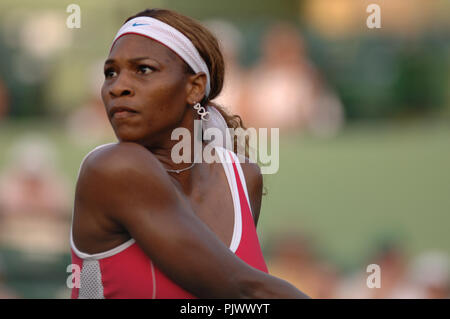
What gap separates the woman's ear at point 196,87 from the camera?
2299 mm

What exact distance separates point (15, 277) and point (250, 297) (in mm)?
4897

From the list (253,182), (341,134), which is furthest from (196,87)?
(341,134)

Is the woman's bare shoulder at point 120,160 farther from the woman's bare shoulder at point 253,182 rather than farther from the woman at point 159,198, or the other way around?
the woman's bare shoulder at point 253,182

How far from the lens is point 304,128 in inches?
283

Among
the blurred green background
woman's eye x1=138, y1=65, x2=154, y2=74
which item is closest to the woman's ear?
woman's eye x1=138, y1=65, x2=154, y2=74

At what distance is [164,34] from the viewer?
7.22 ft

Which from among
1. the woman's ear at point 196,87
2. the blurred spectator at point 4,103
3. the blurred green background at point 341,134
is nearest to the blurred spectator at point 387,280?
the blurred green background at point 341,134

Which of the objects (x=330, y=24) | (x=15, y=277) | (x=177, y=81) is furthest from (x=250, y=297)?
(x=330, y=24)

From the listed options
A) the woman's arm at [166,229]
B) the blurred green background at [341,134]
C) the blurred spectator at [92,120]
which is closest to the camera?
the woman's arm at [166,229]

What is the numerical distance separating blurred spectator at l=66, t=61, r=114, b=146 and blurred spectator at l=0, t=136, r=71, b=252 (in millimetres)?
351

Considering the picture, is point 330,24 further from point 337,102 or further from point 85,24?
point 85,24

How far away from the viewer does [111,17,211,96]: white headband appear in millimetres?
2188

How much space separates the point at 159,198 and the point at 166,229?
9 centimetres

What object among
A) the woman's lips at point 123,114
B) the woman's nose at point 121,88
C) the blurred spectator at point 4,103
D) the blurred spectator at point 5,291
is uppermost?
the blurred spectator at point 4,103
